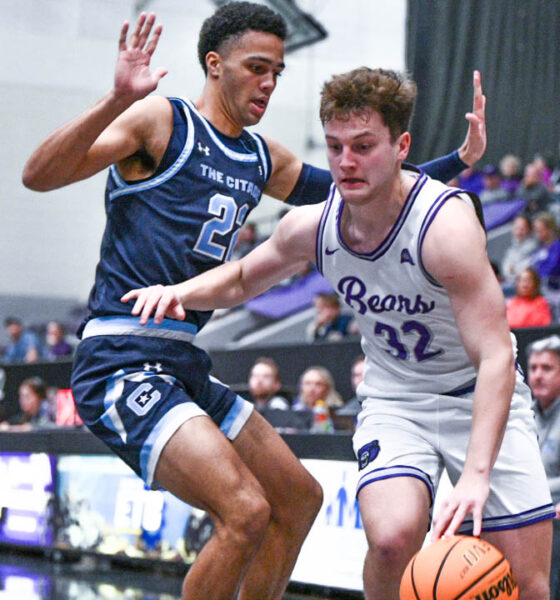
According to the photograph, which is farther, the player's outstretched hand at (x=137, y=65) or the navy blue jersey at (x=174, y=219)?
the navy blue jersey at (x=174, y=219)

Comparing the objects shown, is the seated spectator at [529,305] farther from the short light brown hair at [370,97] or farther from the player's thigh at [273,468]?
the short light brown hair at [370,97]

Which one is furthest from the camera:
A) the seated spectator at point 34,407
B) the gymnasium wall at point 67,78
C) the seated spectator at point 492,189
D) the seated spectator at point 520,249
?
the gymnasium wall at point 67,78

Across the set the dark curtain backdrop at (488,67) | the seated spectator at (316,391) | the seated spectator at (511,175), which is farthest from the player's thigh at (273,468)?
the dark curtain backdrop at (488,67)

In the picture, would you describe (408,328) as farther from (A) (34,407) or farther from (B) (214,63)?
(A) (34,407)

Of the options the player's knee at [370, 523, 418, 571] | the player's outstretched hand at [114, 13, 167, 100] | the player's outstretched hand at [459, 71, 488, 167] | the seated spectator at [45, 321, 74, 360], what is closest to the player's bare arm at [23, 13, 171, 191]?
the player's outstretched hand at [114, 13, 167, 100]

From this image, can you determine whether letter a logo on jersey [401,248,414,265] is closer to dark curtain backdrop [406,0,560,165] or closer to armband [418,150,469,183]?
armband [418,150,469,183]

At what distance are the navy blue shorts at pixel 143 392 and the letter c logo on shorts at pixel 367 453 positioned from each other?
1.86 ft

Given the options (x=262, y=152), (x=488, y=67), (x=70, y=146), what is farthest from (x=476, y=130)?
(x=488, y=67)

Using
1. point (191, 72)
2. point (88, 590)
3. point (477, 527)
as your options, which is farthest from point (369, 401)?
point (191, 72)

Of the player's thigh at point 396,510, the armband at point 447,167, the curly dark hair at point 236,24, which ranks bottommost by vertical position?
the player's thigh at point 396,510

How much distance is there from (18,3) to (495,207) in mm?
10129

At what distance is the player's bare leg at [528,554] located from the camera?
3.14m

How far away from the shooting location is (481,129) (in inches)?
153

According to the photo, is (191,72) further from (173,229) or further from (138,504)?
(173,229)
